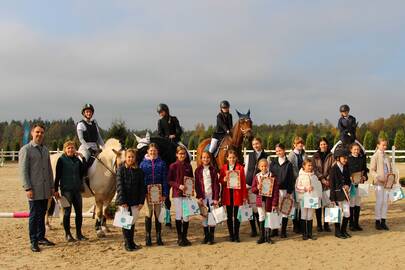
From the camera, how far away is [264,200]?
7.32 metres

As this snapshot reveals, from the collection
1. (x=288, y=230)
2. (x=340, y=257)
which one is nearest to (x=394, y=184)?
(x=288, y=230)

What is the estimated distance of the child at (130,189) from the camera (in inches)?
264

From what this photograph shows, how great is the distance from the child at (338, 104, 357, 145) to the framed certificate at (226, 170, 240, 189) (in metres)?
3.52

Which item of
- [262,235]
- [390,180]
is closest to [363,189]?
[390,180]

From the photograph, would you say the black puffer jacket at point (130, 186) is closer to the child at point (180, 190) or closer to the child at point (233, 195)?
the child at point (180, 190)

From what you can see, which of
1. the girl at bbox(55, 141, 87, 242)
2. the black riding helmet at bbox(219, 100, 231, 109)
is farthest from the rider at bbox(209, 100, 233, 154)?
the girl at bbox(55, 141, 87, 242)

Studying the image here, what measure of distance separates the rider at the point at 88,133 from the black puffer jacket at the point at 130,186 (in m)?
1.75

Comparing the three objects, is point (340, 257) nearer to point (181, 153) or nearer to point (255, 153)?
point (255, 153)

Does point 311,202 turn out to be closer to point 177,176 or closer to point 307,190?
point 307,190

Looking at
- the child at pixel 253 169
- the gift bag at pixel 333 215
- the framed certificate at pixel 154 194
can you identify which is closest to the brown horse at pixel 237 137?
the child at pixel 253 169

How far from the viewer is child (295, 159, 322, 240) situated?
24.5 feet

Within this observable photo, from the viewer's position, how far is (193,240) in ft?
24.8

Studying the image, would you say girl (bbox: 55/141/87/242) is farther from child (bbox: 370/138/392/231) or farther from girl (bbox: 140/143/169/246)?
child (bbox: 370/138/392/231)

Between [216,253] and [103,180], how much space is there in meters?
2.76
